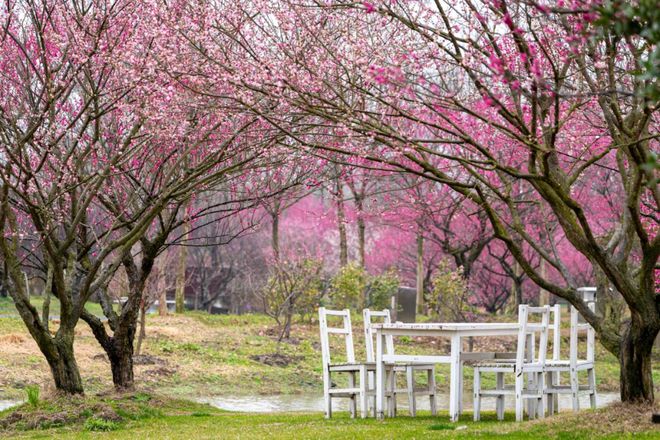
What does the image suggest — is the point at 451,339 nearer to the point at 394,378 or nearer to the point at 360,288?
the point at 394,378

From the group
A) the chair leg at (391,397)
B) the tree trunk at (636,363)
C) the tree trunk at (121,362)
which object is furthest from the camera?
the tree trunk at (121,362)

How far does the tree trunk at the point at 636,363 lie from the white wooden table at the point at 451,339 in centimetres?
155

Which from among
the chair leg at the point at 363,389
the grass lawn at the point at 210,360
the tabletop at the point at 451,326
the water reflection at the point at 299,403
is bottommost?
the water reflection at the point at 299,403

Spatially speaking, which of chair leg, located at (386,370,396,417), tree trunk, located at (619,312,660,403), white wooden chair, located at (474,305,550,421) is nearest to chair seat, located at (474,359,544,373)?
white wooden chair, located at (474,305,550,421)

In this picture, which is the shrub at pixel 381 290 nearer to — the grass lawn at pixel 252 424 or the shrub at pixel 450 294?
the shrub at pixel 450 294

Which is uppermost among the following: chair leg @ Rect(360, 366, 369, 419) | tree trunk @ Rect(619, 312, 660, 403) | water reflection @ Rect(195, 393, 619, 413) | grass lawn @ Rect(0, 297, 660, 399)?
tree trunk @ Rect(619, 312, 660, 403)

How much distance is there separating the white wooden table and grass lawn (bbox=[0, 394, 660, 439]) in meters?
0.23

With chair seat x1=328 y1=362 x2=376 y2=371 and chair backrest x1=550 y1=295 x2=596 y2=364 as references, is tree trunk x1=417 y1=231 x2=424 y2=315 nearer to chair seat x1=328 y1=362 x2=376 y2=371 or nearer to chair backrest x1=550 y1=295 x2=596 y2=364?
chair backrest x1=550 y1=295 x2=596 y2=364

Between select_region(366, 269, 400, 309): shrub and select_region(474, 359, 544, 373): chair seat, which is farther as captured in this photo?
select_region(366, 269, 400, 309): shrub

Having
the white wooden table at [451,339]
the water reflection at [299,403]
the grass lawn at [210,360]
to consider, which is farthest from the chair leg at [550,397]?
the grass lawn at [210,360]

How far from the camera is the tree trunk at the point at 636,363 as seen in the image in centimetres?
710

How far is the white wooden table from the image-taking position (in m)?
8.60

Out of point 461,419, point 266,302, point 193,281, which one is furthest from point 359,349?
point 193,281

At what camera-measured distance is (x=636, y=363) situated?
720 centimetres
